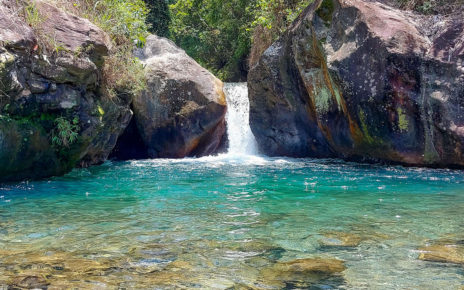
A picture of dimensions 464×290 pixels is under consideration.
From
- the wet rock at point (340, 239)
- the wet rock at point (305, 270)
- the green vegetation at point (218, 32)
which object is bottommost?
the wet rock at point (305, 270)

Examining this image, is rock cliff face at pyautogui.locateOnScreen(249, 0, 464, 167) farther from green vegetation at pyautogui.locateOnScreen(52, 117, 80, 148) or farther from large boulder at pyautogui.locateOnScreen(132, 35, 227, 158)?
green vegetation at pyautogui.locateOnScreen(52, 117, 80, 148)

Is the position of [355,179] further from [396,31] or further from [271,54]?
[271,54]

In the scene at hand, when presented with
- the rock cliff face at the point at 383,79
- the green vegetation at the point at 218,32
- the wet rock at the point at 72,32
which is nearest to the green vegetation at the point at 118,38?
the wet rock at the point at 72,32

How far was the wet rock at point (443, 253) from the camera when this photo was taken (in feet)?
13.0

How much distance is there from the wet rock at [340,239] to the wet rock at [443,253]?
61 cm

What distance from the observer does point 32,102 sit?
8.80m

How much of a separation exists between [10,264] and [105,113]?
7.20 metres

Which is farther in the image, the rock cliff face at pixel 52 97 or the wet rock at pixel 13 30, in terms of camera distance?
the rock cliff face at pixel 52 97

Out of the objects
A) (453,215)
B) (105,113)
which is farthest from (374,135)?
(105,113)

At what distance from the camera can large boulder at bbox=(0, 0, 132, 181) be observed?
8.29m

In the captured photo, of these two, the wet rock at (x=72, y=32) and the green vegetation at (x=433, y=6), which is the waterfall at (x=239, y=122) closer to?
the green vegetation at (x=433, y=6)

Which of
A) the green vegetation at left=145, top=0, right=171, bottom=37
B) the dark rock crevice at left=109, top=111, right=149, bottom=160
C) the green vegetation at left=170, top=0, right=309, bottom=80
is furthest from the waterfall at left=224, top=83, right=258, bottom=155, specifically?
the green vegetation at left=145, top=0, right=171, bottom=37

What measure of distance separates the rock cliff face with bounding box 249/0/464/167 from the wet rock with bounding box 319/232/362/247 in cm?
611

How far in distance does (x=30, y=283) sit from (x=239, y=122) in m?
12.4
